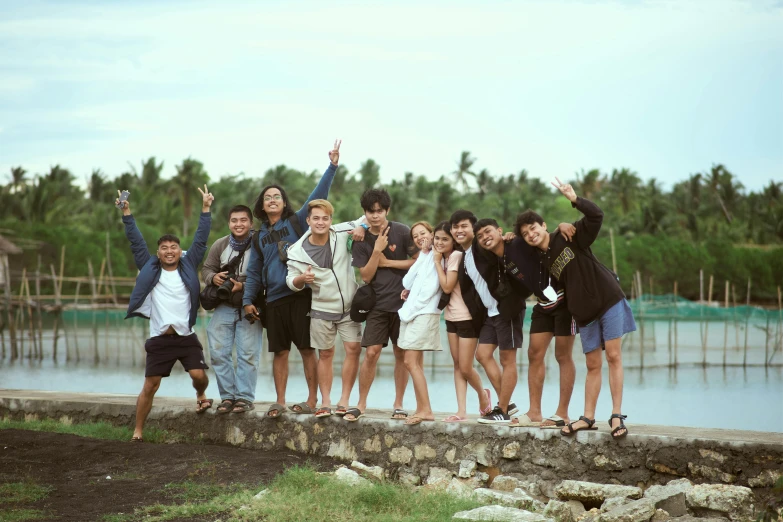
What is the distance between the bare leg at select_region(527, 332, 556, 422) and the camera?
19.8 ft

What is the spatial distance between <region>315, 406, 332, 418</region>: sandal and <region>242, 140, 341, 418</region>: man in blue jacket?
0.25m

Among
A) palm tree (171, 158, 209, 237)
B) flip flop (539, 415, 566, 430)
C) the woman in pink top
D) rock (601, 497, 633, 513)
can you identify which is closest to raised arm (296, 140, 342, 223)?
the woman in pink top

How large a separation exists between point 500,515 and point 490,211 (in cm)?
4014

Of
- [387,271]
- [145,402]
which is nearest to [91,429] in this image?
[145,402]

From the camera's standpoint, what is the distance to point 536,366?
6168 mm

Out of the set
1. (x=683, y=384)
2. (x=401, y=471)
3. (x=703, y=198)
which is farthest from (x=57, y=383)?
(x=703, y=198)

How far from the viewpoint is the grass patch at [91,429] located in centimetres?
715

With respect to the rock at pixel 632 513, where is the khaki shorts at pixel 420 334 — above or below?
above

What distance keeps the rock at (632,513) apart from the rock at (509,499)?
59 cm

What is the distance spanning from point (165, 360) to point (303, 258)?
145 centimetres

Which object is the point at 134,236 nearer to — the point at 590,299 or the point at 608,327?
the point at 590,299

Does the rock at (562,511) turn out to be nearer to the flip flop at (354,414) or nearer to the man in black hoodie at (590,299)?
the man in black hoodie at (590,299)

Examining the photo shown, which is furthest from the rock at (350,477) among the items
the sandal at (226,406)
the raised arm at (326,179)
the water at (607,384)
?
the water at (607,384)

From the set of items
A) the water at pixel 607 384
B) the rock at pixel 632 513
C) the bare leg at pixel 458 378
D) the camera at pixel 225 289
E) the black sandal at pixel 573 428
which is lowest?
the water at pixel 607 384
